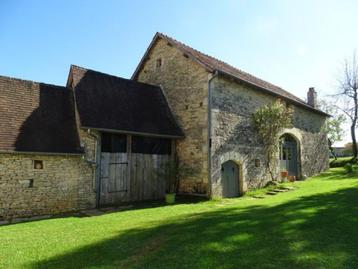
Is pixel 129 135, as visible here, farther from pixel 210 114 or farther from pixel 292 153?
pixel 292 153

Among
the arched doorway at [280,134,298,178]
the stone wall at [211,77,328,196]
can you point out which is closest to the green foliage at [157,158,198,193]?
the stone wall at [211,77,328,196]

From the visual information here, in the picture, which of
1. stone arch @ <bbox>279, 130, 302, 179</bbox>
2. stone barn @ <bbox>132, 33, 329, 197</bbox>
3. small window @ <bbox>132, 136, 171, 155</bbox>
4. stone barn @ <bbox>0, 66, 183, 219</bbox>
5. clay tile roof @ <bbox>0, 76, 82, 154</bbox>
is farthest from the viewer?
stone arch @ <bbox>279, 130, 302, 179</bbox>

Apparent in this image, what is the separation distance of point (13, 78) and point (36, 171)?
391 centimetres

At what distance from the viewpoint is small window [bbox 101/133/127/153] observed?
10.8 m

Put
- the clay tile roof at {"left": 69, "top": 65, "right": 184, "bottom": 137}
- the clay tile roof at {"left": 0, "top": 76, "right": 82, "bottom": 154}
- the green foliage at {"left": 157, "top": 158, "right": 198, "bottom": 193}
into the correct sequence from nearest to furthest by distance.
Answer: the clay tile roof at {"left": 0, "top": 76, "right": 82, "bottom": 154} → the clay tile roof at {"left": 69, "top": 65, "right": 184, "bottom": 137} → the green foliage at {"left": 157, "top": 158, "right": 198, "bottom": 193}

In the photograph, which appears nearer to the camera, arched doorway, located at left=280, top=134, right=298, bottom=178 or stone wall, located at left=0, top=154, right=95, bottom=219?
stone wall, located at left=0, top=154, right=95, bottom=219

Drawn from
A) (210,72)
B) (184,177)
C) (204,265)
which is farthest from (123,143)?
(204,265)

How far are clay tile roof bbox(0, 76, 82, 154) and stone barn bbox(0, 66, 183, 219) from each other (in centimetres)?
3

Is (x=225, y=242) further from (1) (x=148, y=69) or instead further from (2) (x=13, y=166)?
(1) (x=148, y=69)

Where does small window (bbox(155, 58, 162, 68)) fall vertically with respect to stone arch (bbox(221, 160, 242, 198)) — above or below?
above

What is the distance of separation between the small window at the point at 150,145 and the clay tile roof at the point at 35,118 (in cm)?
232

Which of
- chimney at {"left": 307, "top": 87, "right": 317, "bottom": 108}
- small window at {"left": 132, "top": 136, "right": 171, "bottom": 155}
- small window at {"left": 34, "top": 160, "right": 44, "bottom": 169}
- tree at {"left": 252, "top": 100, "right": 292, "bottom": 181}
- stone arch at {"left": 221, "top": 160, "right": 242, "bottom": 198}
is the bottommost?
stone arch at {"left": 221, "top": 160, "right": 242, "bottom": 198}

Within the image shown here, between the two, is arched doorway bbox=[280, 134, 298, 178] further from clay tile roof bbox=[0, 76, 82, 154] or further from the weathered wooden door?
clay tile roof bbox=[0, 76, 82, 154]

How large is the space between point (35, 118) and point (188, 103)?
607 centimetres
